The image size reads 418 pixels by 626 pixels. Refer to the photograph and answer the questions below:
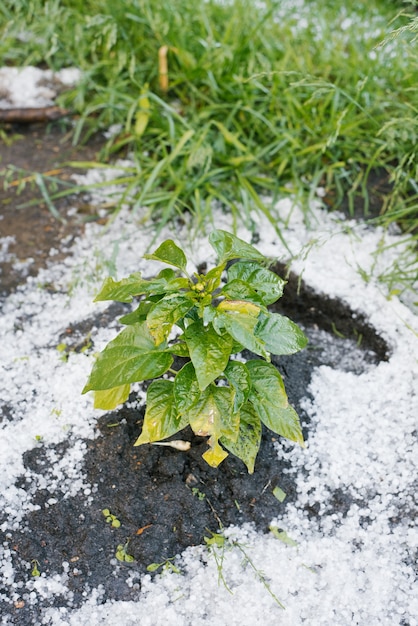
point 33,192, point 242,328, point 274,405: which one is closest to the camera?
point 242,328

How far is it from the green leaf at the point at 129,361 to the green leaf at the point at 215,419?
4.7 inches

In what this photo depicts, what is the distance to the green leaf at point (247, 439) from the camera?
4.77 ft

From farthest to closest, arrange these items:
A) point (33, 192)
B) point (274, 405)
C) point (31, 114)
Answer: point (31, 114)
point (33, 192)
point (274, 405)

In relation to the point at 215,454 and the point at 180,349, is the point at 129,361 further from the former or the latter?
the point at 215,454

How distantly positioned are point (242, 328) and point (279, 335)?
0.14 m

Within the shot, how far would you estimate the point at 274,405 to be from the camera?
1453mm

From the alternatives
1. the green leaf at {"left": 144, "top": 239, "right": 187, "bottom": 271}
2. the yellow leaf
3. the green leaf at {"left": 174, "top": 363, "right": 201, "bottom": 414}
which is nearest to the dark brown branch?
the green leaf at {"left": 144, "top": 239, "right": 187, "bottom": 271}

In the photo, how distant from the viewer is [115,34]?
8.17ft

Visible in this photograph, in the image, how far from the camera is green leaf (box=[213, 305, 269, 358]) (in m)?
1.33

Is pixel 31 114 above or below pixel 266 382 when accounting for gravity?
above

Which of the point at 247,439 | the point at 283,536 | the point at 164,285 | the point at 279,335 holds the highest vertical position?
the point at 164,285

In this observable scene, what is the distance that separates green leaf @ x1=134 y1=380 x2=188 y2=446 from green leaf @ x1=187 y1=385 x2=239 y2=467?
0.04 metres

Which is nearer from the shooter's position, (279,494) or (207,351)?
(207,351)

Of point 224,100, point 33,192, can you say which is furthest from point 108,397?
point 224,100
